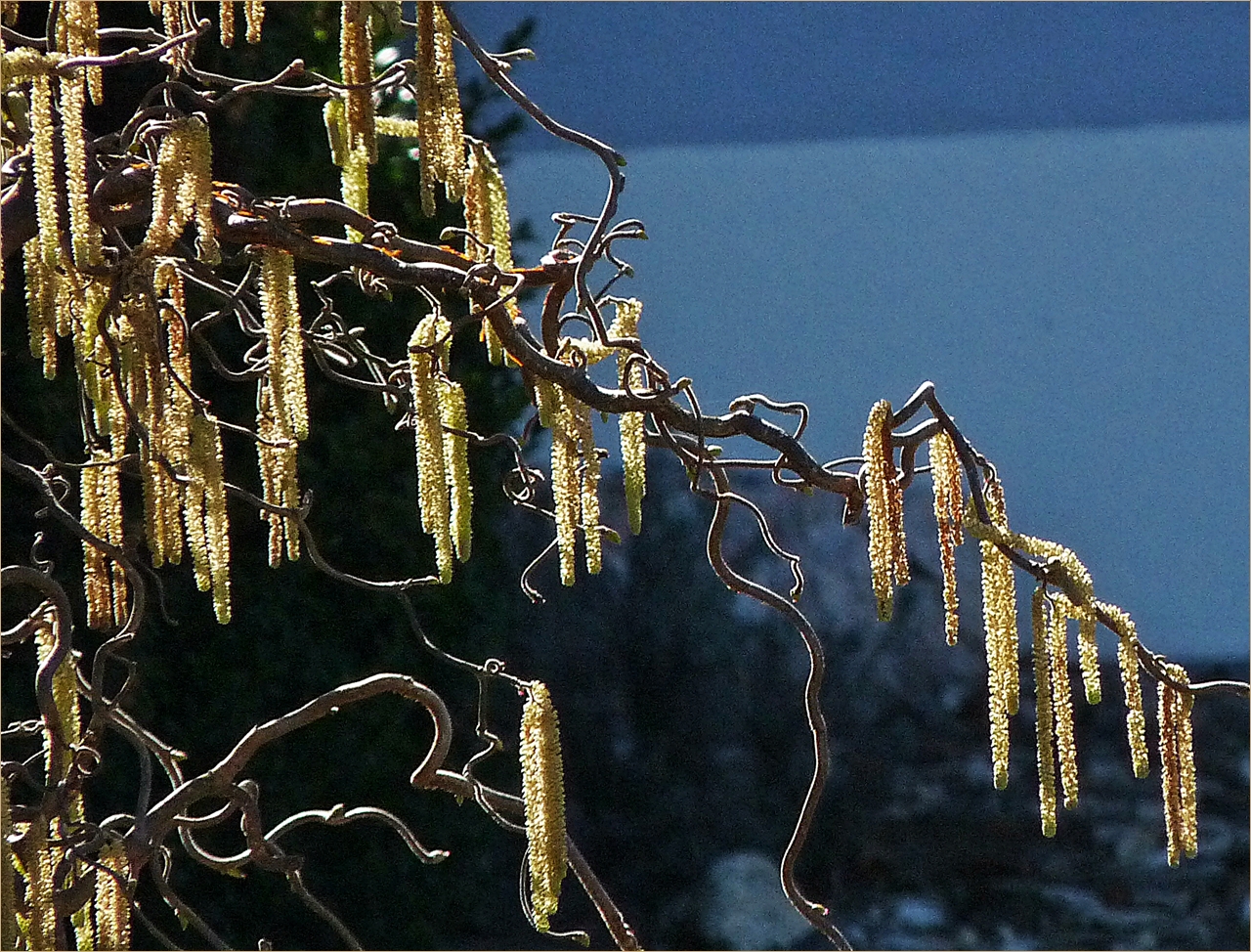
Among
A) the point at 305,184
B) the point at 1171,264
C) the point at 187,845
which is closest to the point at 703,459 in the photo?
the point at 187,845

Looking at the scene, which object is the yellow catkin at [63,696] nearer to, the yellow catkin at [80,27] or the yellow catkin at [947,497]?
the yellow catkin at [80,27]

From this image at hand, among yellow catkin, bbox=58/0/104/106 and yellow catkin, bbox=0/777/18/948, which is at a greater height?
yellow catkin, bbox=58/0/104/106

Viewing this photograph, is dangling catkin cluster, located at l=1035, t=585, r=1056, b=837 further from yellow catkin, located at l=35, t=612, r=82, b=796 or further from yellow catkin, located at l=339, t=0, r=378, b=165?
yellow catkin, located at l=35, t=612, r=82, b=796

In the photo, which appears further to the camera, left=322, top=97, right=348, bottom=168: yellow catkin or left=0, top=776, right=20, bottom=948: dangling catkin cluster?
left=322, top=97, right=348, bottom=168: yellow catkin

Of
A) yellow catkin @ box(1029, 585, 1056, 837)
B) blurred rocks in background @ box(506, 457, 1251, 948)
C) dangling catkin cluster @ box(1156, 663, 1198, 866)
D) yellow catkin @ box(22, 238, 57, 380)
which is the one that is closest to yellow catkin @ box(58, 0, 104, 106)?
yellow catkin @ box(22, 238, 57, 380)

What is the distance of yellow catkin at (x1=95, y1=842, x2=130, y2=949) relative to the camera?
1.57 metres

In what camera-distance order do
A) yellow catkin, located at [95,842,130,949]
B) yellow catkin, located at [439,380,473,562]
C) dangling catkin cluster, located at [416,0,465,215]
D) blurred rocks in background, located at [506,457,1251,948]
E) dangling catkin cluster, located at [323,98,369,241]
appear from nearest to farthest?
dangling catkin cluster, located at [416,0,465,215] → yellow catkin, located at [439,380,473,562] → dangling catkin cluster, located at [323,98,369,241] → yellow catkin, located at [95,842,130,949] → blurred rocks in background, located at [506,457,1251,948]

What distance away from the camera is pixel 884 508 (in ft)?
4.01

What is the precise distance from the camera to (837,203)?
6016mm

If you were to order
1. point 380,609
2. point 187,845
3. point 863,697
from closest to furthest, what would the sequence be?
point 187,845 < point 380,609 < point 863,697

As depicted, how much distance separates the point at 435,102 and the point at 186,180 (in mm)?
204

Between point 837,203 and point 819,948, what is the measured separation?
2.81 metres

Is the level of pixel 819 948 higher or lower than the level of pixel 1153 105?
lower

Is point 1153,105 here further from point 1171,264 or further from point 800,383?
point 800,383
